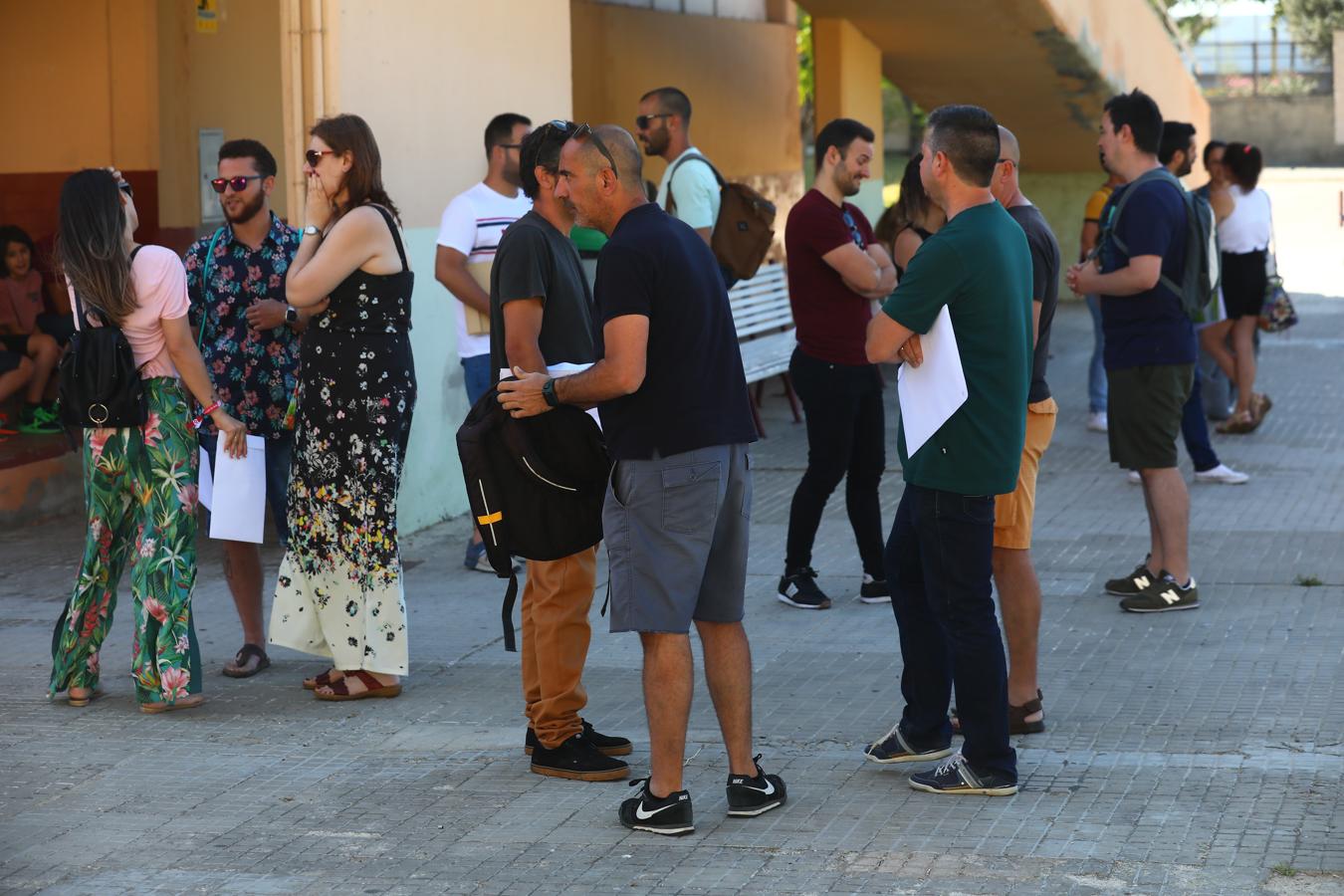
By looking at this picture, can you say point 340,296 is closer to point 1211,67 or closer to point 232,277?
point 232,277

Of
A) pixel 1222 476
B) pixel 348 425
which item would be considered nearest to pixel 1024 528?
pixel 348 425

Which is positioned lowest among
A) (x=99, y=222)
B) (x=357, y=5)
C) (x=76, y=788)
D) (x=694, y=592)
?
(x=76, y=788)

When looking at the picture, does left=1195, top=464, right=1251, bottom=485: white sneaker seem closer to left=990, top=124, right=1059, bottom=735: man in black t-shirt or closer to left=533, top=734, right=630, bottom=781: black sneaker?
left=990, top=124, right=1059, bottom=735: man in black t-shirt

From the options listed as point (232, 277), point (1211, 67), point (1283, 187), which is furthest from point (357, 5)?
point (1211, 67)

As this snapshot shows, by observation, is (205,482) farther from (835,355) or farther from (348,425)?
(835,355)

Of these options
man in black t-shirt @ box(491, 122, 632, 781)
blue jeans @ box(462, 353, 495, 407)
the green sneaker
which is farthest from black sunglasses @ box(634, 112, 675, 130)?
the green sneaker

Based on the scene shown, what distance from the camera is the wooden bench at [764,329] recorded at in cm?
1208

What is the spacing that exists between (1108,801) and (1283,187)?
86.2 feet

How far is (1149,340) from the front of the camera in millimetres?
7293

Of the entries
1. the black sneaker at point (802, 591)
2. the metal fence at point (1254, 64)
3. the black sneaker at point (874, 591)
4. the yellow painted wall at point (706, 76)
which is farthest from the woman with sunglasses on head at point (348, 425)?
the metal fence at point (1254, 64)

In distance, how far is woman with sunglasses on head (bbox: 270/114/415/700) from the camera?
598 cm

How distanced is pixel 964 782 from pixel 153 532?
2876 mm

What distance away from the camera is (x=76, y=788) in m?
5.36

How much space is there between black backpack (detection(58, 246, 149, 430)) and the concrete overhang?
9217 millimetres
